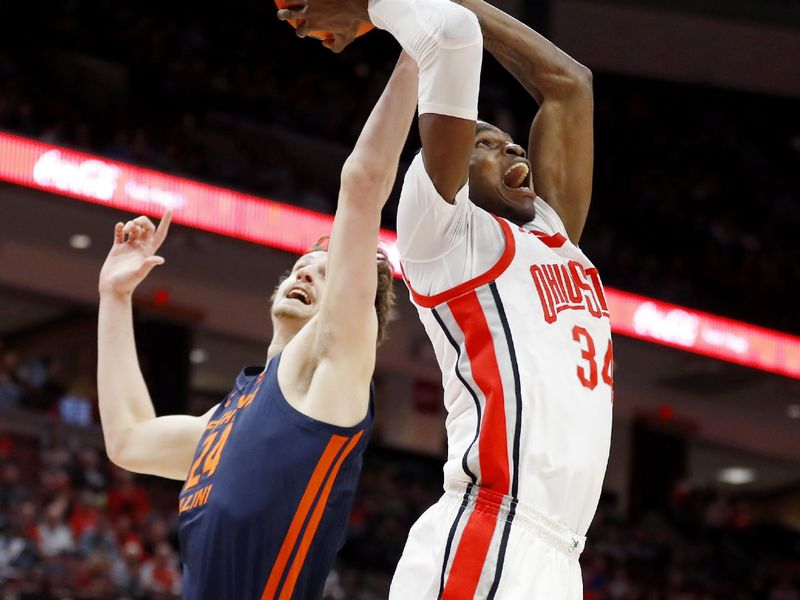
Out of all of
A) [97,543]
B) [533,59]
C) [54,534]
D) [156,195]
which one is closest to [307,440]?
[533,59]

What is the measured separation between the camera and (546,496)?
2650 millimetres

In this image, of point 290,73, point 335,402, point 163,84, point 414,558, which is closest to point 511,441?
point 414,558

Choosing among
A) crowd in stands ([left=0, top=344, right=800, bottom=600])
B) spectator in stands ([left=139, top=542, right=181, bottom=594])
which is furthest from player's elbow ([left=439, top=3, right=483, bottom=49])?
spectator in stands ([left=139, top=542, right=181, bottom=594])

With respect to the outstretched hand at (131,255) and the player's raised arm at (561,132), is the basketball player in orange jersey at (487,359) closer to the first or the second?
the player's raised arm at (561,132)

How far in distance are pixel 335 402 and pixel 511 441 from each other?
20.6 inches

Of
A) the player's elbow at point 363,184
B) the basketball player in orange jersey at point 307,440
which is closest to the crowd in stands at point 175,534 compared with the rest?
the basketball player in orange jersey at point 307,440

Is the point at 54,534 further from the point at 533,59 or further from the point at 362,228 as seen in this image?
the point at 533,59

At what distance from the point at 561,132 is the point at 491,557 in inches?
43.5

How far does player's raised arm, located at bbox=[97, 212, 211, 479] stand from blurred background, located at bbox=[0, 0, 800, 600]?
629cm

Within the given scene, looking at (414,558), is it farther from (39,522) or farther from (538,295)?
(39,522)

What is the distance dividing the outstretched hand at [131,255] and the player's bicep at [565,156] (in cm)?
107

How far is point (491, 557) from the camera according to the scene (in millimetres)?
2631

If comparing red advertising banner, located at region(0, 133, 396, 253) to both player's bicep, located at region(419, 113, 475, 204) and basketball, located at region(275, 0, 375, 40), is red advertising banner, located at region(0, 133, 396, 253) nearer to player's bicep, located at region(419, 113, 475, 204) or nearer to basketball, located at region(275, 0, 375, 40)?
basketball, located at region(275, 0, 375, 40)

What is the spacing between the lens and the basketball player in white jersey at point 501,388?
263 cm
